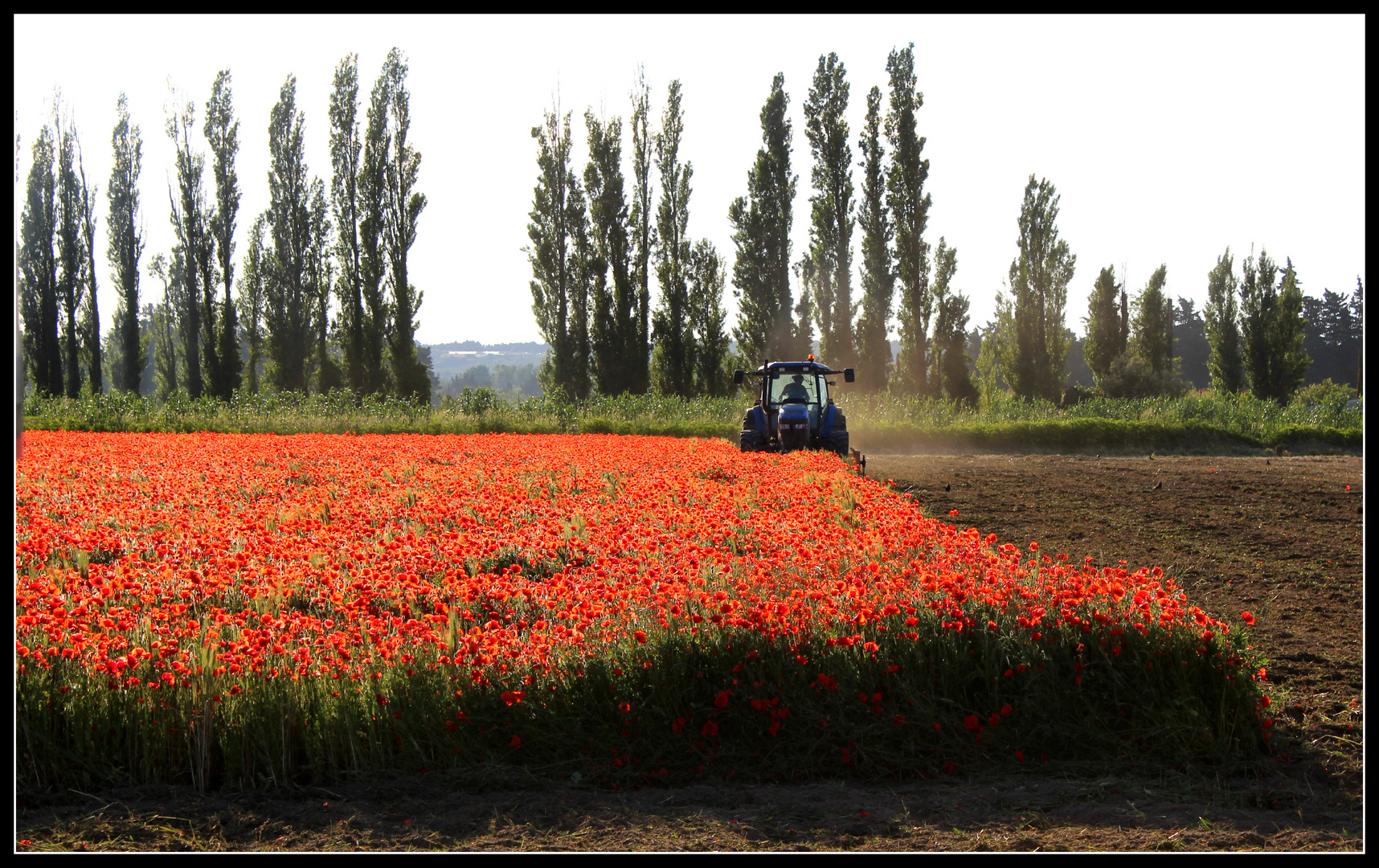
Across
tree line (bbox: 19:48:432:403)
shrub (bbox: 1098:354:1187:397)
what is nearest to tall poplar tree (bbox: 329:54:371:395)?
tree line (bbox: 19:48:432:403)

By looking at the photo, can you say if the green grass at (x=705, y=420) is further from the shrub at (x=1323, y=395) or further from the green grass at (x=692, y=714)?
the green grass at (x=692, y=714)

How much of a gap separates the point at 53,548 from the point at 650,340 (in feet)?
Result: 92.6

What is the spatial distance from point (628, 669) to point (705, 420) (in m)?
21.7

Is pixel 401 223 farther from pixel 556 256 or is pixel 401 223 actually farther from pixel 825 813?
pixel 825 813

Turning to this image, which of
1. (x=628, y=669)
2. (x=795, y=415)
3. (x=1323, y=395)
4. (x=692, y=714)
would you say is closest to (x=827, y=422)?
(x=795, y=415)

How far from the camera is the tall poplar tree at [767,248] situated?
1304 inches

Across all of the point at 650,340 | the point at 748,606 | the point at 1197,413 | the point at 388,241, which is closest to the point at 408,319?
the point at 388,241

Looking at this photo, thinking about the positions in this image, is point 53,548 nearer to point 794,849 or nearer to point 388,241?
point 794,849

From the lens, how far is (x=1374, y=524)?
2.42 m

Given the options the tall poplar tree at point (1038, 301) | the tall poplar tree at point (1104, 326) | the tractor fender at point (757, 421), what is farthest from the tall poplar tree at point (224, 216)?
the tall poplar tree at point (1104, 326)

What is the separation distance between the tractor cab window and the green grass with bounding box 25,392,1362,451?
7800 millimetres

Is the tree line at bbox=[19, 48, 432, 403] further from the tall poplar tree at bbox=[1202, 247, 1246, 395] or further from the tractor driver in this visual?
the tall poplar tree at bbox=[1202, 247, 1246, 395]

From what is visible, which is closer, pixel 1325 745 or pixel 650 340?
pixel 1325 745

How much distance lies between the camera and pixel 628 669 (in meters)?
4.13
